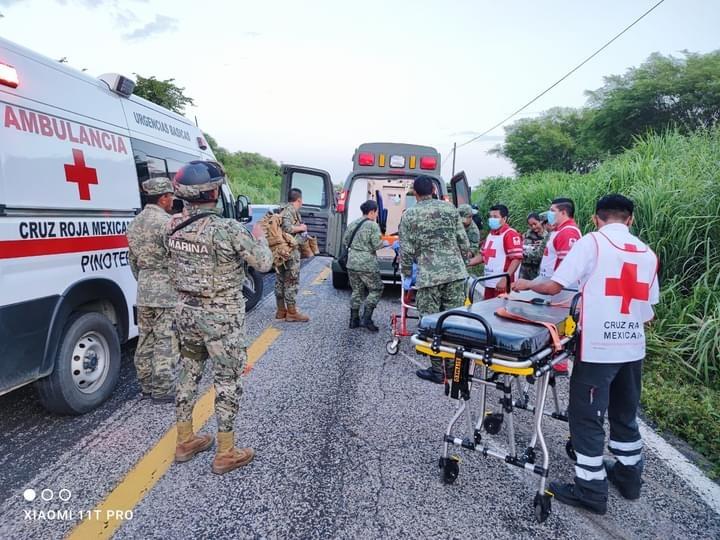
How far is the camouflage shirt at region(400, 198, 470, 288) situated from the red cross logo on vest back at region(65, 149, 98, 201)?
2.57 m

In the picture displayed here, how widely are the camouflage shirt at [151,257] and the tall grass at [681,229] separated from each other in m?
4.65

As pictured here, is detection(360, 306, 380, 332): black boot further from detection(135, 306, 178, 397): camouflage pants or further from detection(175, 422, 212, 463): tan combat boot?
detection(175, 422, 212, 463): tan combat boot

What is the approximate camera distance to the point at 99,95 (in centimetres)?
360

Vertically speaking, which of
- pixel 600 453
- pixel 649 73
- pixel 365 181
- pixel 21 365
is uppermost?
pixel 649 73

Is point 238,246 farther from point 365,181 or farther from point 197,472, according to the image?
point 365,181

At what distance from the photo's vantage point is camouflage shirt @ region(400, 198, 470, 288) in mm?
4035

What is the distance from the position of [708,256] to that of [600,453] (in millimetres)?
3814

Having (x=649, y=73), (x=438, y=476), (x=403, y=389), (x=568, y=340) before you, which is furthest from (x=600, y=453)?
(x=649, y=73)

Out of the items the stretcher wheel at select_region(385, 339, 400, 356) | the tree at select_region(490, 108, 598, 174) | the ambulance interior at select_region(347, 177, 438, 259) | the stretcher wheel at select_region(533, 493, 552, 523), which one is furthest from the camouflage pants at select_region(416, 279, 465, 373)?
the tree at select_region(490, 108, 598, 174)

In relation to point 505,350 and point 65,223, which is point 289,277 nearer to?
point 65,223

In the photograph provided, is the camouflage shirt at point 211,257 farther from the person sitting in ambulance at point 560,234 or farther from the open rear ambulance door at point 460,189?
the open rear ambulance door at point 460,189

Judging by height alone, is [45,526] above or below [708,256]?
below

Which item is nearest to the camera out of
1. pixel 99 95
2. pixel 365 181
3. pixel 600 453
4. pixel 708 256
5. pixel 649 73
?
pixel 600 453

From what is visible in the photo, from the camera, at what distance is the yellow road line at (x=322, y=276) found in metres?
8.84
